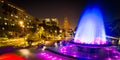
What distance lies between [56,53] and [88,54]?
4.08m

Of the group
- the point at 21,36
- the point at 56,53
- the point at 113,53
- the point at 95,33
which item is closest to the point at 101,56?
the point at 113,53

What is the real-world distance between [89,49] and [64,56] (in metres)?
3.58

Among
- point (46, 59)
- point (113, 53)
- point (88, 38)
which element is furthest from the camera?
point (88, 38)

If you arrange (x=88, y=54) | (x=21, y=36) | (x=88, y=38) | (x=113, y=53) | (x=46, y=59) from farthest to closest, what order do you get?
(x=21, y=36), (x=88, y=38), (x=113, y=53), (x=88, y=54), (x=46, y=59)

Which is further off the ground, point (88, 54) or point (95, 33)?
point (95, 33)

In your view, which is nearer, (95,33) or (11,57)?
(11,57)

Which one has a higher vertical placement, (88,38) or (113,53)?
(88,38)

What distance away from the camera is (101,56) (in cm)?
2180

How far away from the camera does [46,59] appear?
2089 centimetres

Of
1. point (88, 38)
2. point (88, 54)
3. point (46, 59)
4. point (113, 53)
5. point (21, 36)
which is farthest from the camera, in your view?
point (21, 36)

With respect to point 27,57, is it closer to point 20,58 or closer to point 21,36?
point 20,58

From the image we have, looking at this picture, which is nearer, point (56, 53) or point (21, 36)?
point (56, 53)

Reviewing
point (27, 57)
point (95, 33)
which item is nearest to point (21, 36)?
point (95, 33)

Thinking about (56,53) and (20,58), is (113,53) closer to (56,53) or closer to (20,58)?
(56,53)
